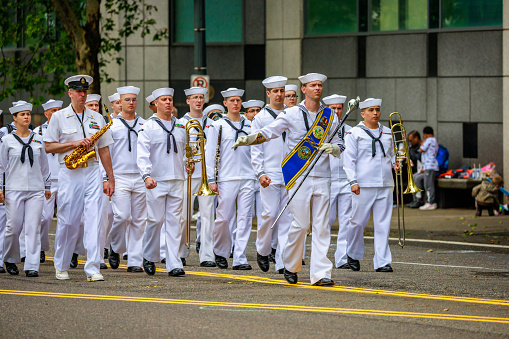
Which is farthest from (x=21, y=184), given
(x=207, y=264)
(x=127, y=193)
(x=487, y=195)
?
(x=487, y=195)

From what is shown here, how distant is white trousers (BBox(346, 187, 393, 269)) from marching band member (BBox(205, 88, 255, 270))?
1313 mm

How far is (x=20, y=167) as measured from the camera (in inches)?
469

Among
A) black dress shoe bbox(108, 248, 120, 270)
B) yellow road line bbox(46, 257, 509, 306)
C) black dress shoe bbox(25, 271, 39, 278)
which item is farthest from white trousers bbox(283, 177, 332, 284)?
black dress shoe bbox(25, 271, 39, 278)

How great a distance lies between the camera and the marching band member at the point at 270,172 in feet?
38.4

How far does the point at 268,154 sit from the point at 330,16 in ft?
43.7

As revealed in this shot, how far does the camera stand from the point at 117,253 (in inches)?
491

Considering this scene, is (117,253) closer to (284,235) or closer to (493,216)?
(284,235)

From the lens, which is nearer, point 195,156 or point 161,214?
point 161,214

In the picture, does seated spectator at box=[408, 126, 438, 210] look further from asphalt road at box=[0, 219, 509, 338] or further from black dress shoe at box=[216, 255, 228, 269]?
black dress shoe at box=[216, 255, 228, 269]

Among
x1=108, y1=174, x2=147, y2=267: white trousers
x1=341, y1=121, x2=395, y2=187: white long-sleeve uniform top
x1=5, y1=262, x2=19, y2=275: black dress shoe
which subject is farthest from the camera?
x1=341, y1=121, x2=395, y2=187: white long-sleeve uniform top

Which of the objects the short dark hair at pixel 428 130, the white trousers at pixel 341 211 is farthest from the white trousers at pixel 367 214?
the short dark hair at pixel 428 130

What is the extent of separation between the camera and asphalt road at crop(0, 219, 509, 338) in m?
7.77

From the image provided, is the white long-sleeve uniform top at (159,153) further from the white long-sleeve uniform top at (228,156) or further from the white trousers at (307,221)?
the white trousers at (307,221)

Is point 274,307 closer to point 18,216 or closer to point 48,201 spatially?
point 18,216
